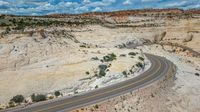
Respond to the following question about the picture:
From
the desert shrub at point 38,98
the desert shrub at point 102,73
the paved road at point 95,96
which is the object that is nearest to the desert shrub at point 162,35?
the paved road at point 95,96

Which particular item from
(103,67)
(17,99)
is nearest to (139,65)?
(103,67)

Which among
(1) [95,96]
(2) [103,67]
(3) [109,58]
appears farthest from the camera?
(3) [109,58]

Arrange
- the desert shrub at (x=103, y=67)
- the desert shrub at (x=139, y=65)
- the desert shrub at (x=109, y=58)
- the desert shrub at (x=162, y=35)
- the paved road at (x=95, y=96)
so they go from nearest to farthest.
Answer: the paved road at (x=95, y=96) → the desert shrub at (x=103, y=67) → the desert shrub at (x=139, y=65) → the desert shrub at (x=109, y=58) → the desert shrub at (x=162, y=35)

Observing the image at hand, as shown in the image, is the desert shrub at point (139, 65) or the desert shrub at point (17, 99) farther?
the desert shrub at point (139, 65)

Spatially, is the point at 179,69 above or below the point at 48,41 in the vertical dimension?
below

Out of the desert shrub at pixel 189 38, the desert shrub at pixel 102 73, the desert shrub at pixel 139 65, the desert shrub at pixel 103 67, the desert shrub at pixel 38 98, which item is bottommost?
the desert shrub at pixel 189 38

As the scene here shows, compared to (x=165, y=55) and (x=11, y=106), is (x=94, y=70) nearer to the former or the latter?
(x=11, y=106)

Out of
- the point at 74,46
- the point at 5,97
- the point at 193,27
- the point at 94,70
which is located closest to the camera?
the point at 5,97

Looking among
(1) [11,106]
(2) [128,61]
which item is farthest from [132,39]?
(1) [11,106]

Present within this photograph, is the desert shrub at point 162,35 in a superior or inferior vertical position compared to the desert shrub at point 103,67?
inferior

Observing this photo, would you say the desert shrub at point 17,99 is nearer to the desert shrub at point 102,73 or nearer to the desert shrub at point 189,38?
the desert shrub at point 102,73

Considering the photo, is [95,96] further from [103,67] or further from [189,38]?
[189,38]
